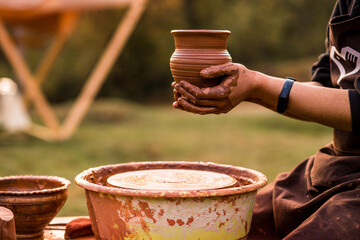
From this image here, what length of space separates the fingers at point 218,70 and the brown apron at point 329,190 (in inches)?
16.7

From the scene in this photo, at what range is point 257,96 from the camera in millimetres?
1516

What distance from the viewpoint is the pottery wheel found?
58.5 inches

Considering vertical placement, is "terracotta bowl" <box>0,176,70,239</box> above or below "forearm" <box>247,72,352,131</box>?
below

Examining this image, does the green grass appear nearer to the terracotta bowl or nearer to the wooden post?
the terracotta bowl

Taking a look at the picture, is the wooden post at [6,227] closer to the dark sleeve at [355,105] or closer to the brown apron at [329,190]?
the brown apron at [329,190]

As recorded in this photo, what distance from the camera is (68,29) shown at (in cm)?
687

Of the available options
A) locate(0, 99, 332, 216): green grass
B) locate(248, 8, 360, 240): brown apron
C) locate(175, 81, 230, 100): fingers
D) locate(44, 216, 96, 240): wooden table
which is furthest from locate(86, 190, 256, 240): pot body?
locate(0, 99, 332, 216): green grass

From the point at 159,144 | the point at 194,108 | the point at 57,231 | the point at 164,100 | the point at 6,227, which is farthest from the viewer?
the point at 164,100

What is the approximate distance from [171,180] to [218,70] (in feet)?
1.34

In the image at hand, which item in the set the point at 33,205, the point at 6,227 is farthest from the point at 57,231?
the point at 6,227

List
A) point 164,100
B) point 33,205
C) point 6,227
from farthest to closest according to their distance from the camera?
point 164,100 → point 33,205 → point 6,227

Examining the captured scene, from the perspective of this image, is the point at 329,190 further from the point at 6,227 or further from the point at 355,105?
the point at 6,227

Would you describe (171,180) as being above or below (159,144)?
above

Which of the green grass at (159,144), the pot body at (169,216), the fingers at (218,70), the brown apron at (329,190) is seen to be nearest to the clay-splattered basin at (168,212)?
the pot body at (169,216)
